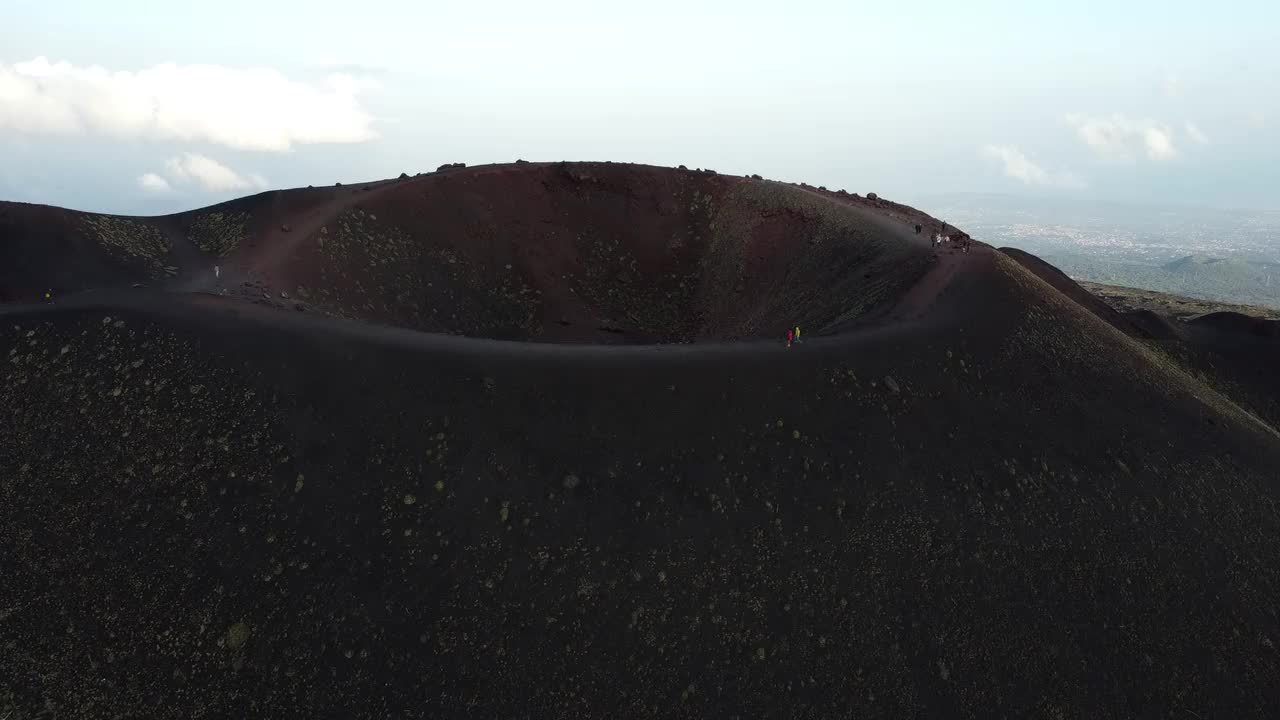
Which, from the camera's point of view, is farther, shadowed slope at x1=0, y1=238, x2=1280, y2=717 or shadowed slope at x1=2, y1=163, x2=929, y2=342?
shadowed slope at x1=2, y1=163, x2=929, y2=342

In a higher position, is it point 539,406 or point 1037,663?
point 539,406

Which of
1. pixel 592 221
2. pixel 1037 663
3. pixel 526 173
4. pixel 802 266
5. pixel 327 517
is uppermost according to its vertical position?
pixel 526 173

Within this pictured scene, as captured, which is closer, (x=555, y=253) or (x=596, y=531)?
(x=596, y=531)

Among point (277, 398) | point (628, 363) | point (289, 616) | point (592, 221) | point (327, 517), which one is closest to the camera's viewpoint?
point (289, 616)

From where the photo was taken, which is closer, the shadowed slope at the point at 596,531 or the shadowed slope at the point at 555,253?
the shadowed slope at the point at 596,531

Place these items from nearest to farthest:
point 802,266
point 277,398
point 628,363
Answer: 1. point 277,398
2. point 628,363
3. point 802,266

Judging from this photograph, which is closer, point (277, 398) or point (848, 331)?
point (277, 398)

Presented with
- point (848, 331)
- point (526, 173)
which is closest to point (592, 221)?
point (526, 173)

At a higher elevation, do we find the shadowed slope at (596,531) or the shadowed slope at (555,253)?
the shadowed slope at (555,253)

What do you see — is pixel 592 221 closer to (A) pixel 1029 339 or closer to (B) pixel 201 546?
(A) pixel 1029 339

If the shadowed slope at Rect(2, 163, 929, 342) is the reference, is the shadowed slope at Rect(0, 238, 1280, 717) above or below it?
below

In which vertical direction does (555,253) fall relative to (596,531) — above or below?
above
